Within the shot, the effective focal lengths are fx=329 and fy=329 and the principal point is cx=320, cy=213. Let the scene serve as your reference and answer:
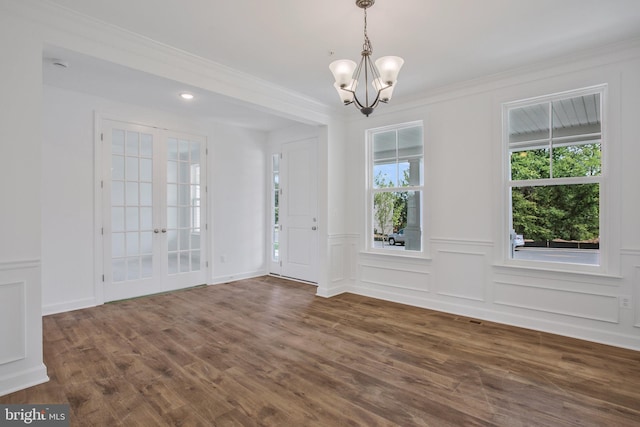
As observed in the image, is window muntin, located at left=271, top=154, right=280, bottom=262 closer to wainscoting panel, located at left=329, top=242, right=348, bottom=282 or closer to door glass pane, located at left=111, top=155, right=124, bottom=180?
wainscoting panel, located at left=329, top=242, right=348, bottom=282

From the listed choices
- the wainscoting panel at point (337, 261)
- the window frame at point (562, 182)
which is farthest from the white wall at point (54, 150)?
the window frame at point (562, 182)

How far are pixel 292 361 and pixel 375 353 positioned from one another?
734 mm

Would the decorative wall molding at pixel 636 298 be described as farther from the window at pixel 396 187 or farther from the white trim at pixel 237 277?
the white trim at pixel 237 277

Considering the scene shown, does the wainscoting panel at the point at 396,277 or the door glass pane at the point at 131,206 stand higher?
the door glass pane at the point at 131,206

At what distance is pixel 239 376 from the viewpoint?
2494 millimetres

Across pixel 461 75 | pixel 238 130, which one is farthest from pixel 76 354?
pixel 461 75

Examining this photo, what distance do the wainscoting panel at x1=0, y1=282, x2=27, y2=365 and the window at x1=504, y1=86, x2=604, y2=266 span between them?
447 cm

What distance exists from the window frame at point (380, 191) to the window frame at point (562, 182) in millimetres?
942

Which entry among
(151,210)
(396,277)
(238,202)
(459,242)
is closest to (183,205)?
(151,210)

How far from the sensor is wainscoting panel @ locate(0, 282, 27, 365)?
2.24m

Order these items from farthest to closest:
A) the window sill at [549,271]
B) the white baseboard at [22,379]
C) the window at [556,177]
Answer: the window at [556,177], the window sill at [549,271], the white baseboard at [22,379]

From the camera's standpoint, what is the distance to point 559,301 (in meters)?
3.35

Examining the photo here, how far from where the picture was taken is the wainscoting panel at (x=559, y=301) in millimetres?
3113

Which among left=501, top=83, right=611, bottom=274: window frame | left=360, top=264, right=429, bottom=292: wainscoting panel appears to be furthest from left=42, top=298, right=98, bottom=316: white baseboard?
left=501, top=83, right=611, bottom=274: window frame
